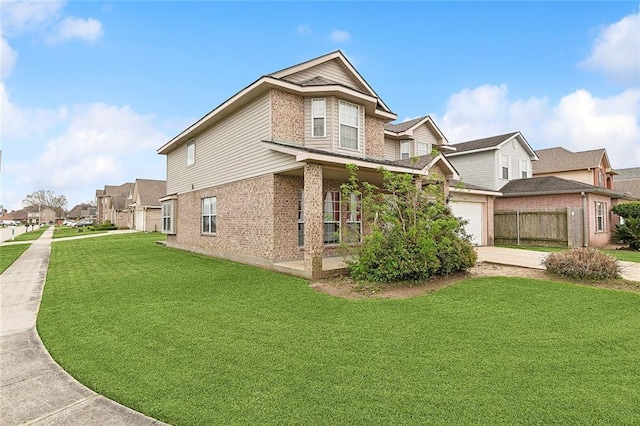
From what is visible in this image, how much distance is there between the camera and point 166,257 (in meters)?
14.4

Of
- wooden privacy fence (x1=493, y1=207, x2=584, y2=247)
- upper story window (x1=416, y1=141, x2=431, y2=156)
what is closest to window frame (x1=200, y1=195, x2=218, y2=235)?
upper story window (x1=416, y1=141, x2=431, y2=156)

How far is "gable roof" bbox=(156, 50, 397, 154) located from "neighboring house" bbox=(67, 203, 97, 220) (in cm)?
10454

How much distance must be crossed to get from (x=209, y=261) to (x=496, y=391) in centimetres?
1145

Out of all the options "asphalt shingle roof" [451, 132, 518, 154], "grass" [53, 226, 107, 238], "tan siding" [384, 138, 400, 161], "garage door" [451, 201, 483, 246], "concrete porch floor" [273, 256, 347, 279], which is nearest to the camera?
"concrete porch floor" [273, 256, 347, 279]

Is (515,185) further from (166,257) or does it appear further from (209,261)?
(166,257)

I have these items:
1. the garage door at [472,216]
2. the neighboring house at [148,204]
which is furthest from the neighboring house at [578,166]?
the neighboring house at [148,204]

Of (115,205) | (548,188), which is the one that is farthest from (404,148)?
(115,205)

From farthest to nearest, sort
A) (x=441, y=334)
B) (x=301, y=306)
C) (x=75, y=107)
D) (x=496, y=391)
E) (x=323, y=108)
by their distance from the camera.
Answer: (x=75, y=107)
(x=323, y=108)
(x=301, y=306)
(x=441, y=334)
(x=496, y=391)

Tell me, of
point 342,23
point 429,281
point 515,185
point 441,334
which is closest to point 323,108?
point 342,23

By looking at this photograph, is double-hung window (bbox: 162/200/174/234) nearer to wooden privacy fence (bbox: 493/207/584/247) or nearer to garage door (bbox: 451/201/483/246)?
garage door (bbox: 451/201/483/246)

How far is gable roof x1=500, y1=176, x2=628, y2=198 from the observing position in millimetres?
16955

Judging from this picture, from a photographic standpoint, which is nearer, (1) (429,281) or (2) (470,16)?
(1) (429,281)

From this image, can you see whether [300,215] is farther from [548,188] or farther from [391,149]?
[548,188]

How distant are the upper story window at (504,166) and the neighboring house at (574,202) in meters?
1.25
